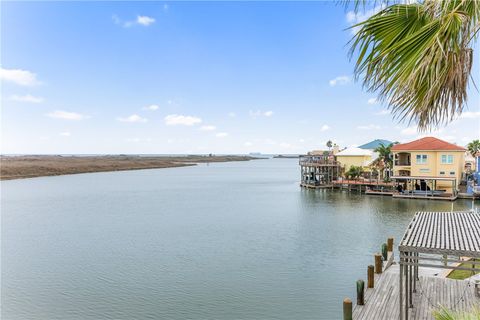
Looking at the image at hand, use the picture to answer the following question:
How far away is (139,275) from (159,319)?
4.86 metres

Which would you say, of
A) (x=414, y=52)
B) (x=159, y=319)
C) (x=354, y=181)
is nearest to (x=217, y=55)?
(x=354, y=181)

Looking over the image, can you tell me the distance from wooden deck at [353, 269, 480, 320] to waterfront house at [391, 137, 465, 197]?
31.9 m

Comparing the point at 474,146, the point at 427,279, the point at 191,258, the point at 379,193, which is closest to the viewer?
the point at 427,279

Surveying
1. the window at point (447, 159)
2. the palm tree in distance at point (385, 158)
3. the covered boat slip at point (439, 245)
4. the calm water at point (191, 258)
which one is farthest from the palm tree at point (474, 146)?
the covered boat slip at point (439, 245)

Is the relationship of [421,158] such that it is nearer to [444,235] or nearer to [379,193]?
[379,193]

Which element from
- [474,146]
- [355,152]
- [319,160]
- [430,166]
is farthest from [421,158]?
[474,146]

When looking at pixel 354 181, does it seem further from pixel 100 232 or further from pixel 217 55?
pixel 100 232

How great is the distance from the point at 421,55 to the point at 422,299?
1058cm

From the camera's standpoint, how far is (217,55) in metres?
61.6

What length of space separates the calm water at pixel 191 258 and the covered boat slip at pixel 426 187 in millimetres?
3084

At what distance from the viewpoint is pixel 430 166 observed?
42719mm

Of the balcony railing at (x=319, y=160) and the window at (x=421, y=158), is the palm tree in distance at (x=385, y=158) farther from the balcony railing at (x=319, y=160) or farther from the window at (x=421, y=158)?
the balcony railing at (x=319, y=160)

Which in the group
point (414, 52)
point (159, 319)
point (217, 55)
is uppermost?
point (217, 55)

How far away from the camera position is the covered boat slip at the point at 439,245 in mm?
7832
